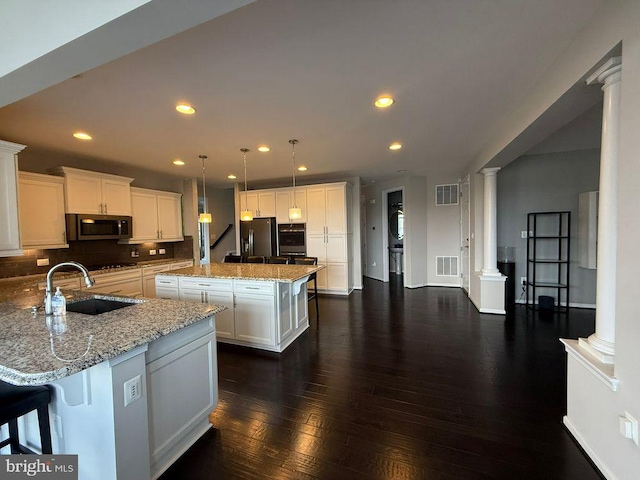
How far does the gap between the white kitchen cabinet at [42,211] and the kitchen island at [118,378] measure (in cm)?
231

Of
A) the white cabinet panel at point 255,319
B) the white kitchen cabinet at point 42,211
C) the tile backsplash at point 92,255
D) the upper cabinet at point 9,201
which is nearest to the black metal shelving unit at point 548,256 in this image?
the white cabinet panel at point 255,319

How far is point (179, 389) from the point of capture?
164 cm

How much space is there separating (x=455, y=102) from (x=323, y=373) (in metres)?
2.82

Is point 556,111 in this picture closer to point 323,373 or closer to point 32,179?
point 323,373

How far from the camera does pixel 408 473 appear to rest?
60.1 inches

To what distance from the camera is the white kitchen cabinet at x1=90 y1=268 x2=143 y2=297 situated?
12.7 feet

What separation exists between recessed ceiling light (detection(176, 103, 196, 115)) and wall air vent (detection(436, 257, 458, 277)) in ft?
18.6

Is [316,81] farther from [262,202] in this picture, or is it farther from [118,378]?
[262,202]

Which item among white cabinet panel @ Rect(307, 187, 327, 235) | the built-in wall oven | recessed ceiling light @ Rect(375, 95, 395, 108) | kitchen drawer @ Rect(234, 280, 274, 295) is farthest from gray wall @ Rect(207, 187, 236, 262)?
recessed ceiling light @ Rect(375, 95, 395, 108)

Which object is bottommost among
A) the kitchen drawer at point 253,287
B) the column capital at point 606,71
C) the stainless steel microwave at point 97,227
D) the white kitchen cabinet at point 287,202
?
the kitchen drawer at point 253,287

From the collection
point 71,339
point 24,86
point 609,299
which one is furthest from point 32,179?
point 609,299

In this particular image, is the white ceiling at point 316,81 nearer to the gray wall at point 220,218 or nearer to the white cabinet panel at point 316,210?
the white cabinet panel at point 316,210

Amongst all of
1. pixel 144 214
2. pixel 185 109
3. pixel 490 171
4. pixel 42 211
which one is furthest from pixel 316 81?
pixel 144 214

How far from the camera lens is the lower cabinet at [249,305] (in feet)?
9.85
